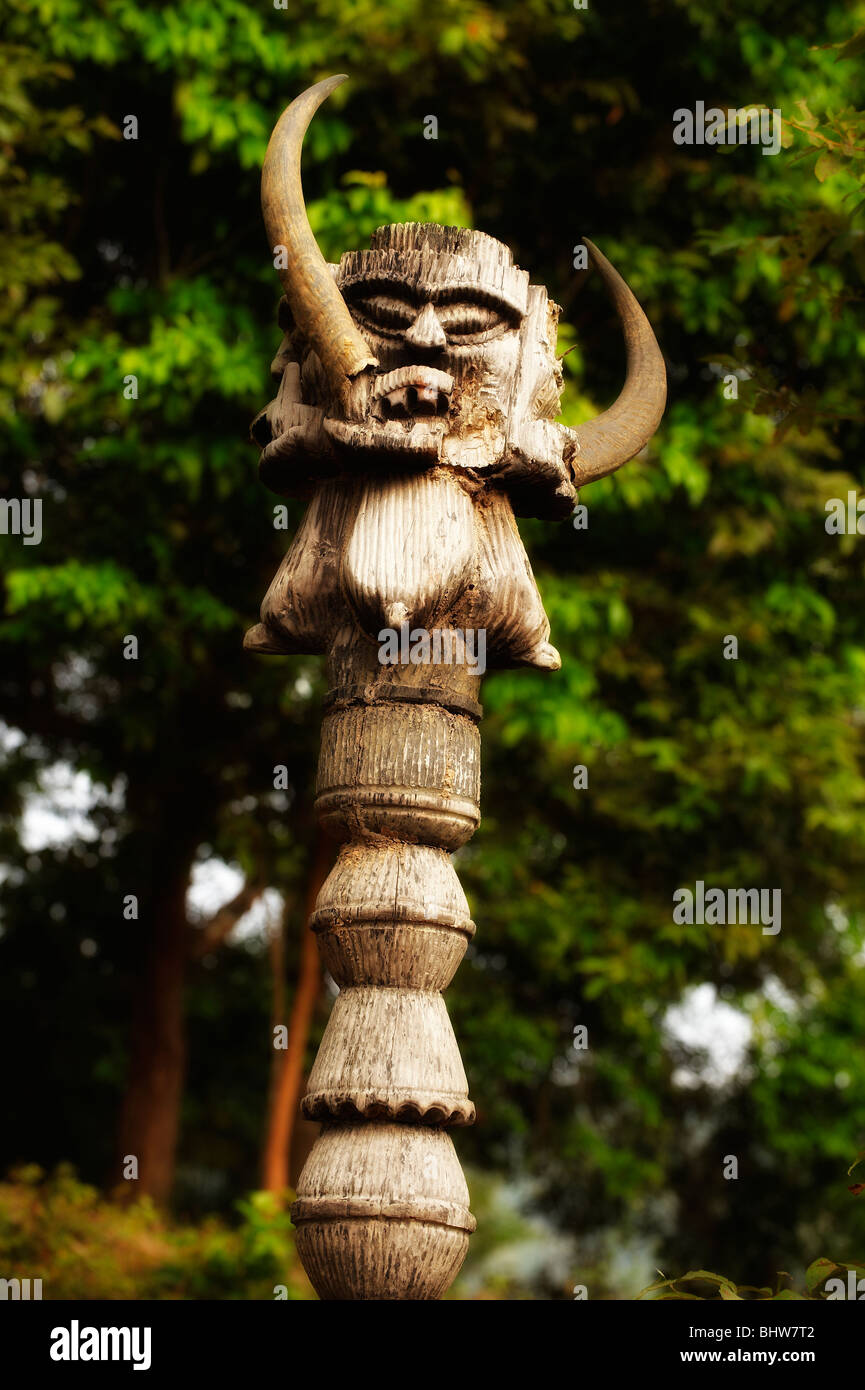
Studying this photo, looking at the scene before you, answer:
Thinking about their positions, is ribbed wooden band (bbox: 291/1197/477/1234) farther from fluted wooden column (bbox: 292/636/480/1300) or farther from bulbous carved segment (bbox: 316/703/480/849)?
bulbous carved segment (bbox: 316/703/480/849)

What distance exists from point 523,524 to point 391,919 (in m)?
5.69

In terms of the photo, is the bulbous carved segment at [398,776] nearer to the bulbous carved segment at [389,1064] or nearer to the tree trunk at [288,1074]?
the bulbous carved segment at [389,1064]

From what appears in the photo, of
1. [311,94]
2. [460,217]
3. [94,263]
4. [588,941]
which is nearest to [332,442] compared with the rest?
[311,94]

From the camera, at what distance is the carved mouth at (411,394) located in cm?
279

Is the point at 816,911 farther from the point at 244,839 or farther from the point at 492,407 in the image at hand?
the point at 492,407

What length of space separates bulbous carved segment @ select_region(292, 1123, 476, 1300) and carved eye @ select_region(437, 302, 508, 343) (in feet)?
4.91

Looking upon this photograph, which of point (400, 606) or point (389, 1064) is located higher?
point (400, 606)

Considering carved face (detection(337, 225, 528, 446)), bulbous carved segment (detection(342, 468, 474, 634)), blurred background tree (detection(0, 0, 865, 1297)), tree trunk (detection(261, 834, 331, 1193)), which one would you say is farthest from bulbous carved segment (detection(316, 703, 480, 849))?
tree trunk (detection(261, 834, 331, 1193))

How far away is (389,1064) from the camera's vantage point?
2.55 m

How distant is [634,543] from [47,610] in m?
3.52

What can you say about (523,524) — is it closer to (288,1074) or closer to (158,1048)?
(288,1074)

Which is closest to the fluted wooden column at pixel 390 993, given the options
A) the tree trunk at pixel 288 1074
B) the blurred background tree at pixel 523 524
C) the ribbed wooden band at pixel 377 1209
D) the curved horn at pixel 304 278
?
the ribbed wooden band at pixel 377 1209

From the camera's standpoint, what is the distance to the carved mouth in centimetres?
279

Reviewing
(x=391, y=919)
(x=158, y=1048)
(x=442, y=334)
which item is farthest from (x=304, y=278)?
(x=158, y=1048)
